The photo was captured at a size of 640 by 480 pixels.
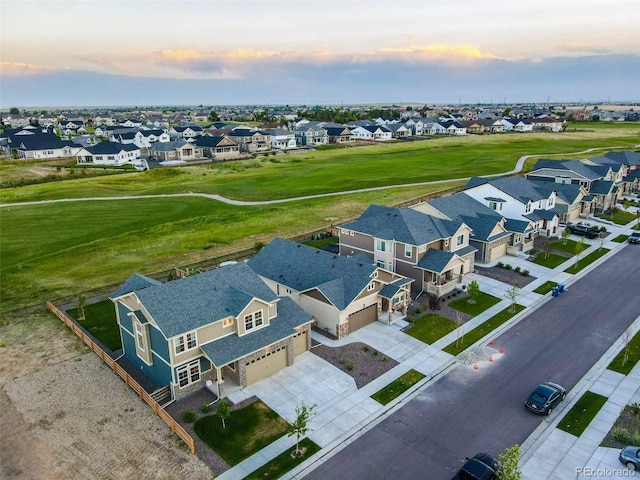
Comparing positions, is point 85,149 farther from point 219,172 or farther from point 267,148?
point 267,148

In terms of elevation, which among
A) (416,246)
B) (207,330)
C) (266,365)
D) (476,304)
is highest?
(416,246)

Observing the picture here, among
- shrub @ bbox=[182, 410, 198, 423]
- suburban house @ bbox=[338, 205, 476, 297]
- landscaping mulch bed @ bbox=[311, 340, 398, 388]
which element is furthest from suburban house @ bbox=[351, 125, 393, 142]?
shrub @ bbox=[182, 410, 198, 423]

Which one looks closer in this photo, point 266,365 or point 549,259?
point 266,365

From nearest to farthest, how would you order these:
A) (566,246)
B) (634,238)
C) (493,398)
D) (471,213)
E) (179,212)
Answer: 1. (493,398)
2. (471,213)
3. (566,246)
4. (634,238)
5. (179,212)

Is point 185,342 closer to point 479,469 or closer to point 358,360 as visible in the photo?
point 358,360

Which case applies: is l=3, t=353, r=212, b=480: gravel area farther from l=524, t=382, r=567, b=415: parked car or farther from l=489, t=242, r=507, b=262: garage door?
l=489, t=242, r=507, b=262: garage door

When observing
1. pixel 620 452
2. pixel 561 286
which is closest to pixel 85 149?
pixel 561 286

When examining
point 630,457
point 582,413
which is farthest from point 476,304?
point 630,457
